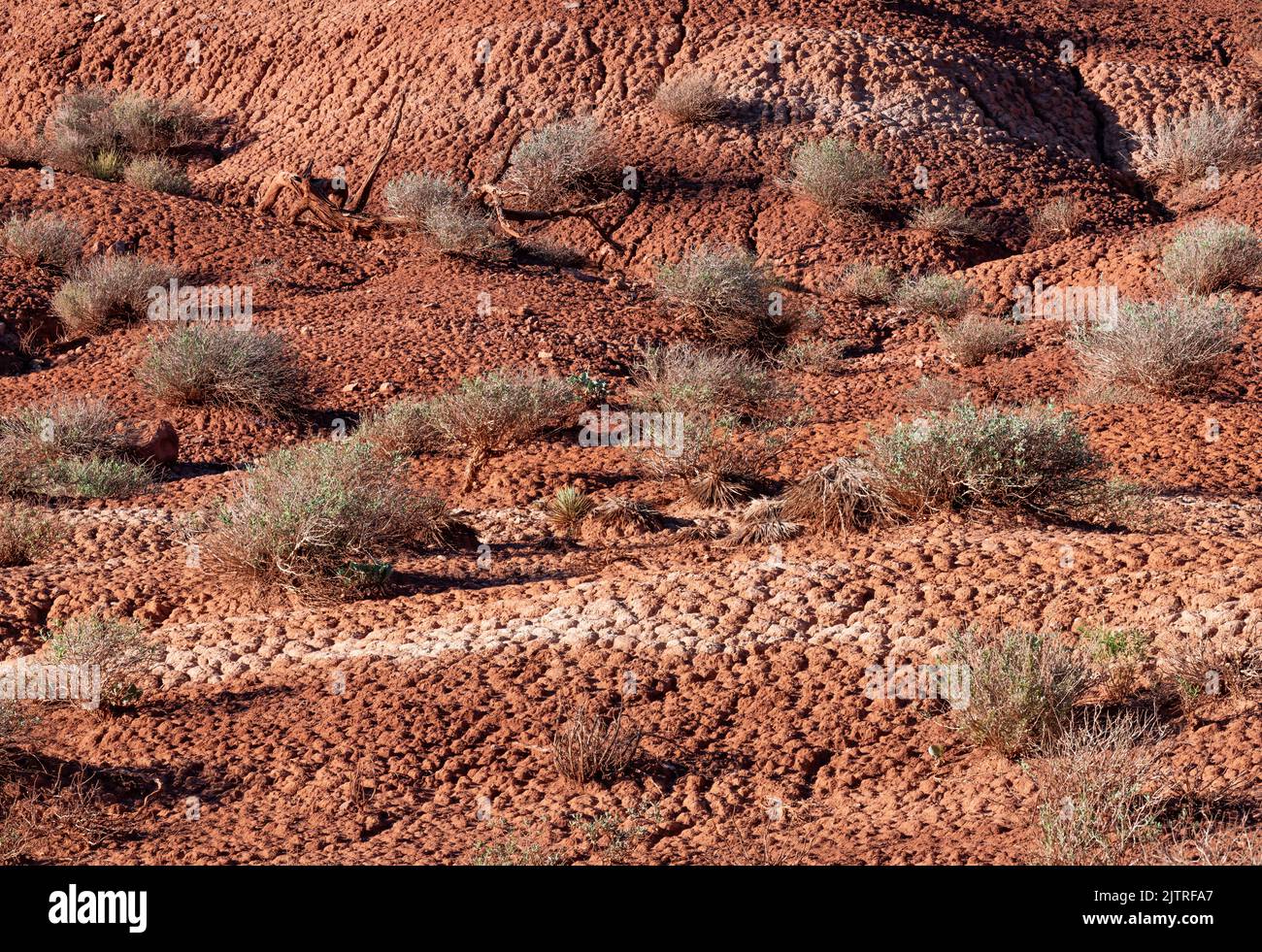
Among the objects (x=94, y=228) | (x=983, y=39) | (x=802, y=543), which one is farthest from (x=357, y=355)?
(x=983, y=39)

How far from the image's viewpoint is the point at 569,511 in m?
7.76

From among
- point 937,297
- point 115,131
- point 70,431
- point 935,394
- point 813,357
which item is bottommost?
point 70,431

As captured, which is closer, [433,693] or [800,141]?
[433,693]

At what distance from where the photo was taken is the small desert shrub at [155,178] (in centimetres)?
1582

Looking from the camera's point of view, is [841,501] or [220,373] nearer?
[841,501]

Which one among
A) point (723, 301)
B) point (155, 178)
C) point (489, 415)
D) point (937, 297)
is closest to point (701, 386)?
point (489, 415)

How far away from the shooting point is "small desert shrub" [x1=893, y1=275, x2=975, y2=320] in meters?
13.1

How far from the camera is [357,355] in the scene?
11.7 m

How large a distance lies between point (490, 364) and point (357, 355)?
129cm

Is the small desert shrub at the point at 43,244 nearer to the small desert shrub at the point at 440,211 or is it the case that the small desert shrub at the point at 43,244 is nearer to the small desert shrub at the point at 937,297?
the small desert shrub at the point at 440,211

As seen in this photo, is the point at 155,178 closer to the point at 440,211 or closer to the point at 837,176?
the point at 440,211

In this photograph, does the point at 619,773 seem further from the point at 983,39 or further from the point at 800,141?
the point at 983,39

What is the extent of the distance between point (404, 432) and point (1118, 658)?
5755 mm

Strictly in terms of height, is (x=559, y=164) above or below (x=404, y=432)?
above
